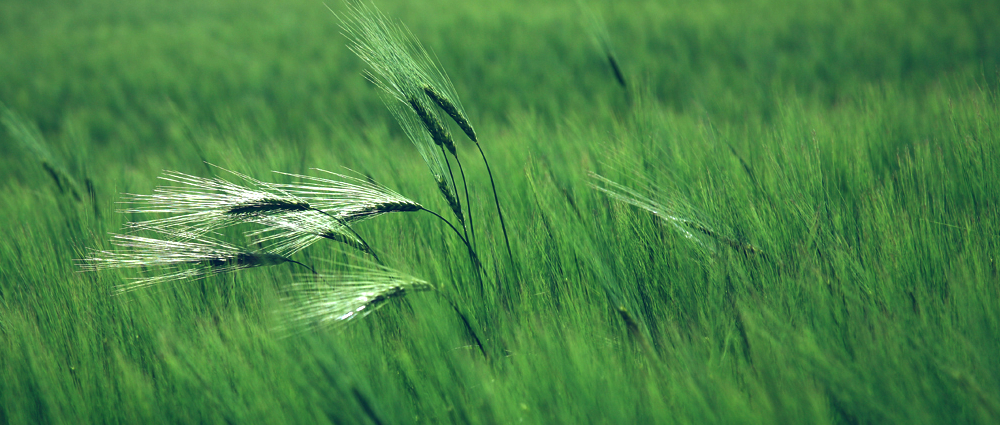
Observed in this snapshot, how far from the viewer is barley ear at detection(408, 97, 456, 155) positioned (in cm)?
92

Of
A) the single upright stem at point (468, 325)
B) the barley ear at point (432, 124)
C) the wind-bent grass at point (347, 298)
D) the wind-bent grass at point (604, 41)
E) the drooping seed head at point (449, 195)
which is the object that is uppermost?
the wind-bent grass at point (604, 41)

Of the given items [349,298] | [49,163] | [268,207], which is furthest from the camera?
[49,163]

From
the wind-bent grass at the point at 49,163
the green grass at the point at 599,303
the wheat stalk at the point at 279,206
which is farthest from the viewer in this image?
the wind-bent grass at the point at 49,163

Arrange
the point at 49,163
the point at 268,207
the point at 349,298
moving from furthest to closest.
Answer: the point at 49,163, the point at 268,207, the point at 349,298

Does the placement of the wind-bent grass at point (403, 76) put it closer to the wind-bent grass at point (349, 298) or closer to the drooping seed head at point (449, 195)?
the drooping seed head at point (449, 195)

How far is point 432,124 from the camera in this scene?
95cm

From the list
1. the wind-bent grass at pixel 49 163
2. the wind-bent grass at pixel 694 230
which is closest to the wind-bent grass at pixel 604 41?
the wind-bent grass at pixel 694 230

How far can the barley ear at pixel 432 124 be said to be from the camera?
92cm

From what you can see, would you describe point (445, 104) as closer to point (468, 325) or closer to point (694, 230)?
point (468, 325)

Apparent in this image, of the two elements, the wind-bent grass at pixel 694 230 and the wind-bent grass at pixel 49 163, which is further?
the wind-bent grass at pixel 49 163

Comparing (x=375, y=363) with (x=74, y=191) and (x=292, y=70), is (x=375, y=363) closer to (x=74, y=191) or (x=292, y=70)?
(x=74, y=191)

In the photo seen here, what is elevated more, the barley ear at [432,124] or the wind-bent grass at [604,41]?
the wind-bent grass at [604,41]

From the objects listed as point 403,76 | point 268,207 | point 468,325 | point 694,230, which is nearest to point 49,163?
point 268,207

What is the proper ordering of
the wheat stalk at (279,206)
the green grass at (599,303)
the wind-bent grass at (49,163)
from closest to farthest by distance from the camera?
the green grass at (599,303) < the wheat stalk at (279,206) < the wind-bent grass at (49,163)
